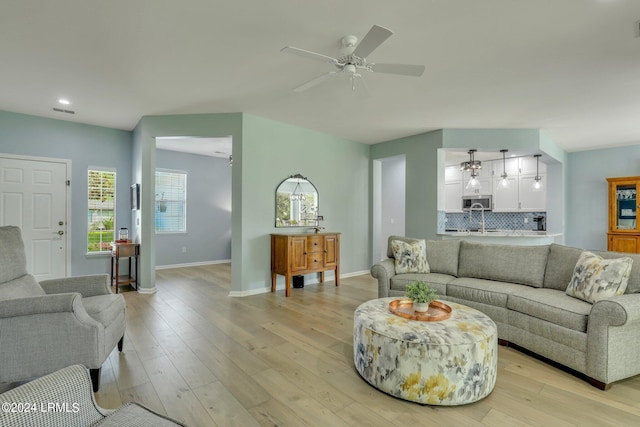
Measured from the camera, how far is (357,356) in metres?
2.33

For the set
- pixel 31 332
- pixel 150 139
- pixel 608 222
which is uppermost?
pixel 150 139

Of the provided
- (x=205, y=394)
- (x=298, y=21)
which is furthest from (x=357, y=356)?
(x=298, y=21)

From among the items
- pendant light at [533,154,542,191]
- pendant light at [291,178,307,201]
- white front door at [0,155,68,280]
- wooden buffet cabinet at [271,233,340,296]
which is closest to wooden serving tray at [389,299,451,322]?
wooden buffet cabinet at [271,233,340,296]

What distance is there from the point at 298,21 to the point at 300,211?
330 cm

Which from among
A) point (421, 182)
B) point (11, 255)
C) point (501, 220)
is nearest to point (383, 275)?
point (421, 182)

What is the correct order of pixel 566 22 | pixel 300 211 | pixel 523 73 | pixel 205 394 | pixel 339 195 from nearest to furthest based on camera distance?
pixel 205 394 → pixel 566 22 → pixel 523 73 → pixel 300 211 → pixel 339 195

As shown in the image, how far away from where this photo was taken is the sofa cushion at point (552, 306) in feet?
7.70

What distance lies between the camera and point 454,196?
7.62m

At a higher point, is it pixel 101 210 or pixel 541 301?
pixel 101 210

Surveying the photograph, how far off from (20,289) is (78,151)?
368 centimetres

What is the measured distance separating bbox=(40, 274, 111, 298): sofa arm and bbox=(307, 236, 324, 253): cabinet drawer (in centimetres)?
274

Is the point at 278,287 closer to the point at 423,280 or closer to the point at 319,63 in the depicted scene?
the point at 423,280

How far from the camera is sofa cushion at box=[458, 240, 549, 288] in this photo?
3.17 metres

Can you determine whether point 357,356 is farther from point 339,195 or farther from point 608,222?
point 608,222
